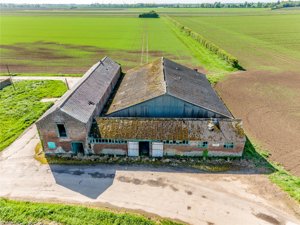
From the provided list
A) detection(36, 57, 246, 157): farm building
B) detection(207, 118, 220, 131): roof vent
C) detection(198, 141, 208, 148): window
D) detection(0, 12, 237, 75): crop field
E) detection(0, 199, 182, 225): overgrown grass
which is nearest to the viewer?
detection(0, 199, 182, 225): overgrown grass

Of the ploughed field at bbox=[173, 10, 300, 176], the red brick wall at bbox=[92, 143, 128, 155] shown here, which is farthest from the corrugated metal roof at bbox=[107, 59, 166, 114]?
the ploughed field at bbox=[173, 10, 300, 176]

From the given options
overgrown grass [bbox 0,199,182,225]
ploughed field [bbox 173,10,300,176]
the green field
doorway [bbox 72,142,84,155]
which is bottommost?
the green field

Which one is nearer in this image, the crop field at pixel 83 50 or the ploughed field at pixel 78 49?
the crop field at pixel 83 50

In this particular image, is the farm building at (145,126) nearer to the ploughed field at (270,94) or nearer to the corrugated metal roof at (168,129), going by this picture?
the corrugated metal roof at (168,129)

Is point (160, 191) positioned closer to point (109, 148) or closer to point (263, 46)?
point (109, 148)

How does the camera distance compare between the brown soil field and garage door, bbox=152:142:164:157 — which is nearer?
garage door, bbox=152:142:164:157

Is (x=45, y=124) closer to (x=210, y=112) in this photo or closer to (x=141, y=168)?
(x=141, y=168)

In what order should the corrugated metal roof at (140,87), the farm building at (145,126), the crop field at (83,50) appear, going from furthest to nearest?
the crop field at (83,50)
the corrugated metal roof at (140,87)
the farm building at (145,126)

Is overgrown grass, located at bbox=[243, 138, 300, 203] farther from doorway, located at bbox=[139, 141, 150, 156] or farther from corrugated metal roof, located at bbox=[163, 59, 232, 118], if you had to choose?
doorway, located at bbox=[139, 141, 150, 156]

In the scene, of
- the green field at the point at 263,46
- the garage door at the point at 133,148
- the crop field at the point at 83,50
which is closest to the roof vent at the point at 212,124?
the garage door at the point at 133,148
